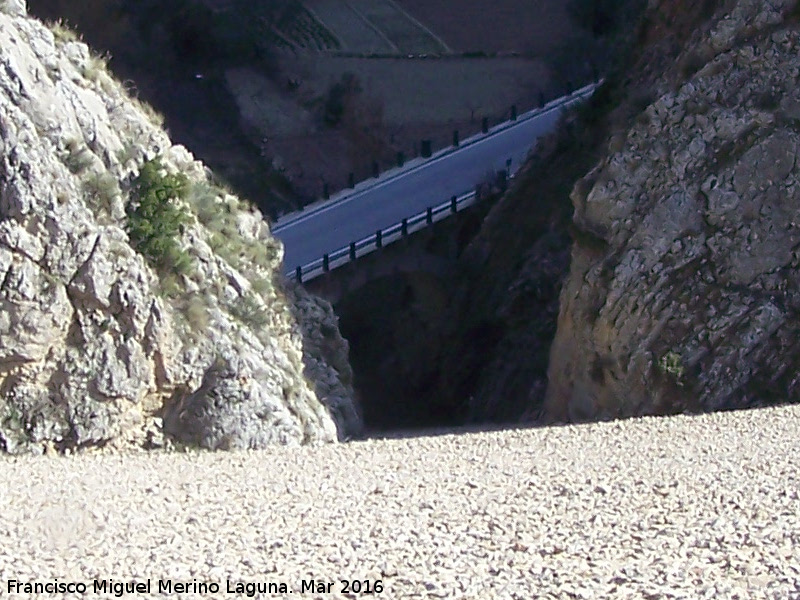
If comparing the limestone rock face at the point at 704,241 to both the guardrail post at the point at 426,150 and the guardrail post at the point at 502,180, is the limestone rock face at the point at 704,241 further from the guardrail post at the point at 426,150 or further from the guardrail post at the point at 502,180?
the guardrail post at the point at 426,150

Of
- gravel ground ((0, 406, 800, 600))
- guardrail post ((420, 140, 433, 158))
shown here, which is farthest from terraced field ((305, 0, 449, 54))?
gravel ground ((0, 406, 800, 600))

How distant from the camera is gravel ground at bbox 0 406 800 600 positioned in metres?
8.73

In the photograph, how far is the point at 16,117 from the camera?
1583 centimetres

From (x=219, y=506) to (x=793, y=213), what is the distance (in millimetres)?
12420

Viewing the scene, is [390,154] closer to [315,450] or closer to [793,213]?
[793,213]

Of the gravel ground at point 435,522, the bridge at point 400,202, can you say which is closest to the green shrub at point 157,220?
the gravel ground at point 435,522

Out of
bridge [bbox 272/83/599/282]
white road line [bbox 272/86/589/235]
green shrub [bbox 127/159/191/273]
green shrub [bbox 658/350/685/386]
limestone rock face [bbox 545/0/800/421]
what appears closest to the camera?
green shrub [bbox 127/159/191/273]

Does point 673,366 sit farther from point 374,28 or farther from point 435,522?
point 374,28

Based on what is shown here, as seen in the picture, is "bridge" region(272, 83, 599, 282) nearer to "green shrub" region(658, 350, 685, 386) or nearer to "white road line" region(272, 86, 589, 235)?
"white road line" region(272, 86, 589, 235)

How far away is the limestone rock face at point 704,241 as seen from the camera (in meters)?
19.5

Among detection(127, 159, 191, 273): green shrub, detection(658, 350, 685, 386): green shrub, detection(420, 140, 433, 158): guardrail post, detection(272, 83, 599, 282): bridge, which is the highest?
detection(420, 140, 433, 158): guardrail post

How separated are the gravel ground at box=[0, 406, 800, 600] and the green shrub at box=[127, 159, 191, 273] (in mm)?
3500

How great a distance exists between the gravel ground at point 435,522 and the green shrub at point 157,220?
350 cm

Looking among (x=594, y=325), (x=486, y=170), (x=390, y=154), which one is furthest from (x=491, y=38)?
(x=594, y=325)
